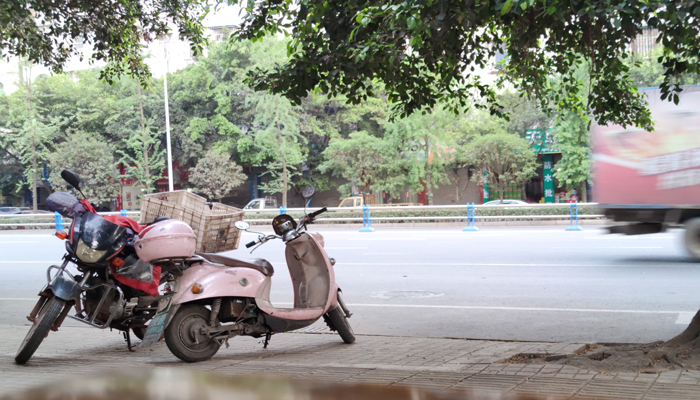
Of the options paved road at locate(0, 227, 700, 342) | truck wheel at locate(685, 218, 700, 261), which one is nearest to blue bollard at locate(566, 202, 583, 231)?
paved road at locate(0, 227, 700, 342)

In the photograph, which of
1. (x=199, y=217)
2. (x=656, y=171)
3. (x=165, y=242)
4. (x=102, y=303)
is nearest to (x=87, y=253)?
(x=102, y=303)

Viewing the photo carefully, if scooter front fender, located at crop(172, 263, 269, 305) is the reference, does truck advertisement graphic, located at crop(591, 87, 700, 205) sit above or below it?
above

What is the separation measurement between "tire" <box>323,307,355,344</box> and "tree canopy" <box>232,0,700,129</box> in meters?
2.29

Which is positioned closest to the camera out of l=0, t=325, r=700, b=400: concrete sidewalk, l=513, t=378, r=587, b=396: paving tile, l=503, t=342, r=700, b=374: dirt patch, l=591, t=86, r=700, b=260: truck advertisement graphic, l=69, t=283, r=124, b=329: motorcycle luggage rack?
l=513, t=378, r=587, b=396: paving tile

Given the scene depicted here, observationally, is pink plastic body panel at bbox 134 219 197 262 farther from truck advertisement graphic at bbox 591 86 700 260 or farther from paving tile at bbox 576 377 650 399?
truck advertisement graphic at bbox 591 86 700 260

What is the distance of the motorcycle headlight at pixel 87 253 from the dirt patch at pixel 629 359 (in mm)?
3464

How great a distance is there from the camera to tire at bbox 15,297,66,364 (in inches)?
198

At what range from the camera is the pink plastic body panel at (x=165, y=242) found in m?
5.04

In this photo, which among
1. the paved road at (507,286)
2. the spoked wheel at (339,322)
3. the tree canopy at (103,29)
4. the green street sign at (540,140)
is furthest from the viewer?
the green street sign at (540,140)

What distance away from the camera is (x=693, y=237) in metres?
12.4

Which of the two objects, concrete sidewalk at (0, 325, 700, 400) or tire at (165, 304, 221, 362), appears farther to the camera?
tire at (165, 304, 221, 362)

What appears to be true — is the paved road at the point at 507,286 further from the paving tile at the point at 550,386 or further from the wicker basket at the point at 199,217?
the paving tile at the point at 550,386

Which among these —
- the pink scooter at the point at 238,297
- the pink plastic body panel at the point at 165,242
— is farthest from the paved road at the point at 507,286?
the pink plastic body panel at the point at 165,242

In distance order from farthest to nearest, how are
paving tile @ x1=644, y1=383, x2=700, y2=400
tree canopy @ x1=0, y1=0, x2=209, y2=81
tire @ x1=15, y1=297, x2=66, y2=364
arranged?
1. tree canopy @ x1=0, y1=0, x2=209, y2=81
2. tire @ x1=15, y1=297, x2=66, y2=364
3. paving tile @ x1=644, y1=383, x2=700, y2=400
